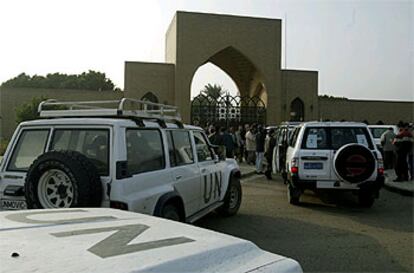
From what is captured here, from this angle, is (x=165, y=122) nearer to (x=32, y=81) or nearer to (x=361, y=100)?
(x=361, y=100)

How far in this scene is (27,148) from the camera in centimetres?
626

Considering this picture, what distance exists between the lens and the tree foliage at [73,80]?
8319cm

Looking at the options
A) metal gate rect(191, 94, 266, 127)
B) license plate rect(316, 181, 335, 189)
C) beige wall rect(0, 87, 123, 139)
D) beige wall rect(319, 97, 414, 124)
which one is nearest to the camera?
license plate rect(316, 181, 335, 189)

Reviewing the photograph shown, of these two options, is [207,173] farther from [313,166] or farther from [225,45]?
[225,45]

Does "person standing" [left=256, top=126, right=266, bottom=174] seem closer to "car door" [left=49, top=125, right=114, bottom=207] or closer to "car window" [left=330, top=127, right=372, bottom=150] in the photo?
"car window" [left=330, top=127, right=372, bottom=150]

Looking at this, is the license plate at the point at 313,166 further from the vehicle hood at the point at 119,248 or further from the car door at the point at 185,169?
the vehicle hood at the point at 119,248

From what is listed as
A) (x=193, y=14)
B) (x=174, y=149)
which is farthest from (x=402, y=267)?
(x=193, y=14)

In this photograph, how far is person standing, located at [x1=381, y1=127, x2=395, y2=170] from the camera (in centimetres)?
1811

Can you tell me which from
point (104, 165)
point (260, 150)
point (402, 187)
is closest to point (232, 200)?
point (104, 165)

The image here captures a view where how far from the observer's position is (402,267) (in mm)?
6035

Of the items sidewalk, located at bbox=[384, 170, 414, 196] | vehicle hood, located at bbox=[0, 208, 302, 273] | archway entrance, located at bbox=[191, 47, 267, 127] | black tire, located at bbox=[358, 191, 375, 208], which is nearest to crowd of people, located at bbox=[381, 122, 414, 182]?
sidewalk, located at bbox=[384, 170, 414, 196]

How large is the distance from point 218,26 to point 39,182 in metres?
34.4

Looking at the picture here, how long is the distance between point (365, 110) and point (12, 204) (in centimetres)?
4118

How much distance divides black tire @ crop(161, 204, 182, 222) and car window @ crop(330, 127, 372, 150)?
5.50 metres
